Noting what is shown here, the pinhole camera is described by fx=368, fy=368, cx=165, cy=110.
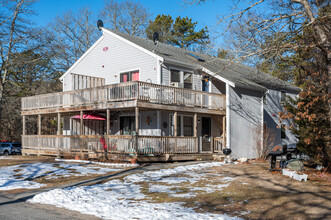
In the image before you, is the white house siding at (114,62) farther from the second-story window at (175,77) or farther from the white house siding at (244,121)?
the white house siding at (244,121)

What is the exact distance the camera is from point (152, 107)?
62.2 feet

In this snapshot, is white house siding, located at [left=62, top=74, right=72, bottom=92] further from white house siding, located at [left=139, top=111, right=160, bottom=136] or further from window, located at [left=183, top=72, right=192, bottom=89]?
window, located at [left=183, top=72, right=192, bottom=89]

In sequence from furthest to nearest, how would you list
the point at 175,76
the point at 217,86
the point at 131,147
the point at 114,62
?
1. the point at 217,86
2. the point at 114,62
3. the point at 175,76
4. the point at 131,147

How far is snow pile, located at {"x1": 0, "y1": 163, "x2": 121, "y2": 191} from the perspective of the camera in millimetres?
12836

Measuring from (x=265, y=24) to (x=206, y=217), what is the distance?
9.59 m

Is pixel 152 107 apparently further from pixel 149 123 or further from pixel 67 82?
pixel 67 82

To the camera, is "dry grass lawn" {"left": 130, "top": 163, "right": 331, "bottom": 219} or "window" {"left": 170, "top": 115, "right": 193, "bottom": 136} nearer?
"dry grass lawn" {"left": 130, "top": 163, "right": 331, "bottom": 219}

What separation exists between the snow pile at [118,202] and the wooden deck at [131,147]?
17.4 ft

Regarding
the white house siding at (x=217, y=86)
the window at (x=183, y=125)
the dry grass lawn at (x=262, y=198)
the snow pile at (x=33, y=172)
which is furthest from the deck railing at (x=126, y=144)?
the dry grass lawn at (x=262, y=198)

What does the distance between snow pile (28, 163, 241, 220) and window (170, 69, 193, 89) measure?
9.87 metres

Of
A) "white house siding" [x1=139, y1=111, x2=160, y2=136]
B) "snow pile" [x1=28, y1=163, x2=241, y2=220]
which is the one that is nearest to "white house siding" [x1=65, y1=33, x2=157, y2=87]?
"white house siding" [x1=139, y1=111, x2=160, y2=136]

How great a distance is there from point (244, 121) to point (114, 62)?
30.5ft

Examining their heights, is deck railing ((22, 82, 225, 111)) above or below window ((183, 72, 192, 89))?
below

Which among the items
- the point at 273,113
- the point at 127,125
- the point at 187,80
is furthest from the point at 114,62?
the point at 273,113
